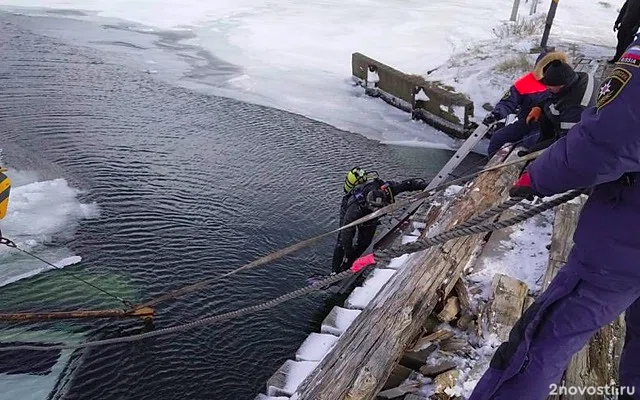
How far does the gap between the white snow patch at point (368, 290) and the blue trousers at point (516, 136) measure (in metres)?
2.82

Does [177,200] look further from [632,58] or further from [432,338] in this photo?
[632,58]

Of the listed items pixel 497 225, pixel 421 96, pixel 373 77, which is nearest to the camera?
pixel 497 225

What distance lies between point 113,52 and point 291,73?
4.46m

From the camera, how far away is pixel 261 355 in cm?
468

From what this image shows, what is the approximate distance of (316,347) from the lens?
12.0 feet

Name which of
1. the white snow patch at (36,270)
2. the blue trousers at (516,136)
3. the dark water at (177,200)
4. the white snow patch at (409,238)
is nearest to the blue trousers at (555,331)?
the dark water at (177,200)

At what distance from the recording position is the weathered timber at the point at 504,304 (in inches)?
126

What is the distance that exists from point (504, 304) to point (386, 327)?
790 mm

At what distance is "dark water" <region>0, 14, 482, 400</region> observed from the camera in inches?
181

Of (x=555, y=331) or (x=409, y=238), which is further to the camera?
(x=409, y=238)

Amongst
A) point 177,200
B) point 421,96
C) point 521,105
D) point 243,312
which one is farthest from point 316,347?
point 421,96

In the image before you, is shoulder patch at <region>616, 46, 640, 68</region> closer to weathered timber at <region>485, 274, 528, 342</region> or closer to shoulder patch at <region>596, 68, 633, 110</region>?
shoulder patch at <region>596, 68, 633, 110</region>

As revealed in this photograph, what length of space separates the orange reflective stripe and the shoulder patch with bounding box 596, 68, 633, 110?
4144 millimetres

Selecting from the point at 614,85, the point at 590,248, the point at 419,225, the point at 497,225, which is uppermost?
the point at 614,85
